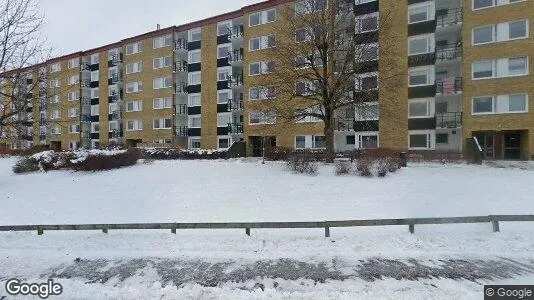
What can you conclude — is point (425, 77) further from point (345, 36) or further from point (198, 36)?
point (198, 36)

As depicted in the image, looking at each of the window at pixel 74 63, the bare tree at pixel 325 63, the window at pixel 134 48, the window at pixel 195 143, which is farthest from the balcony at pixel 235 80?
the window at pixel 74 63

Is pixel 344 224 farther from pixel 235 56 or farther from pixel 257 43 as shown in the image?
pixel 235 56

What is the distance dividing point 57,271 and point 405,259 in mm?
7887

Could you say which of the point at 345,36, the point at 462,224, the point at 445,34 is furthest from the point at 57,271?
the point at 445,34

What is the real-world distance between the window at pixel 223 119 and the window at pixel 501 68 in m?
25.6

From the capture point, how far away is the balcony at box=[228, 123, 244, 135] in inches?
1420

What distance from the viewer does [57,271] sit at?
22.2ft

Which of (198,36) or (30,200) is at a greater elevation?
(198,36)

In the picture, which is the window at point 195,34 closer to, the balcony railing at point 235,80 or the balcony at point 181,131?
the balcony railing at point 235,80

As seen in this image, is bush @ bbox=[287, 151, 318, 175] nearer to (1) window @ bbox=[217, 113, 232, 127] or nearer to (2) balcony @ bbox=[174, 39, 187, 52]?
(1) window @ bbox=[217, 113, 232, 127]

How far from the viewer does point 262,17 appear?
34750 mm

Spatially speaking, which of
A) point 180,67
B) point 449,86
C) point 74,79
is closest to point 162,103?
point 180,67

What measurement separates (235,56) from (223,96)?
5183 millimetres

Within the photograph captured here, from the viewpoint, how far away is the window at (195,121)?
131 feet
